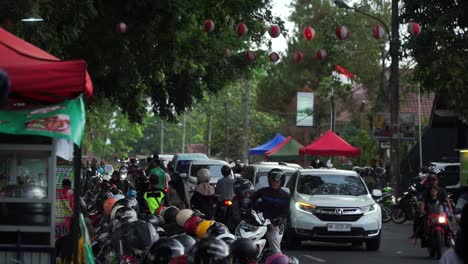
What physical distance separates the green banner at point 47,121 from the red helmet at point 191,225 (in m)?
3.97

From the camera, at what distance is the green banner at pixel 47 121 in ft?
32.8

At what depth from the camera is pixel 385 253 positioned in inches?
919

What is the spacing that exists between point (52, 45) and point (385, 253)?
7.96 meters

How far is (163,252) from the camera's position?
37.5 ft

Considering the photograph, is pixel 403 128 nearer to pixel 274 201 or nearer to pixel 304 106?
pixel 274 201

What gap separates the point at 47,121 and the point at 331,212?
13.8 metres

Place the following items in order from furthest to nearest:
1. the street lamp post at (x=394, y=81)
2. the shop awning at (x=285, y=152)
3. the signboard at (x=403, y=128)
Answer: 1. the shop awning at (x=285, y=152)
2. the signboard at (x=403, y=128)
3. the street lamp post at (x=394, y=81)

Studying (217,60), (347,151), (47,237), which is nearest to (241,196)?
(47,237)

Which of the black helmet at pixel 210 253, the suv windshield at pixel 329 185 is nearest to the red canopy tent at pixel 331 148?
the suv windshield at pixel 329 185

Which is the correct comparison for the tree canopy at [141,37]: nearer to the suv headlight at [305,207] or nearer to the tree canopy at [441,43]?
the tree canopy at [441,43]

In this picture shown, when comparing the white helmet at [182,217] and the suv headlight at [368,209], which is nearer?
the white helmet at [182,217]

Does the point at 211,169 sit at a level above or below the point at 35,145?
below

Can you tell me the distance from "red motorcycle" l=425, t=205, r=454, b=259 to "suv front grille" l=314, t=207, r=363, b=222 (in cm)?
238

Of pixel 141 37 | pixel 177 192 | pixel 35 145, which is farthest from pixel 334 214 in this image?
pixel 35 145
